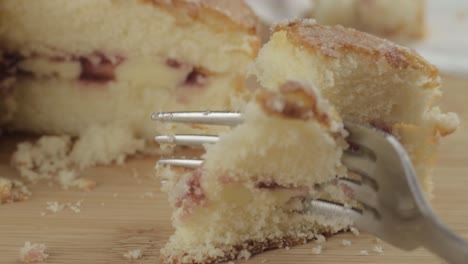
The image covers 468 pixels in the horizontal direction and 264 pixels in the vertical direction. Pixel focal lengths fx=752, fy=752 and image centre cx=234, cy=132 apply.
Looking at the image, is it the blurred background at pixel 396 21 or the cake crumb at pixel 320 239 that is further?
the blurred background at pixel 396 21

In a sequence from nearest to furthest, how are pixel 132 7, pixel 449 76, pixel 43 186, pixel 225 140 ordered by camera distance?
1. pixel 225 140
2. pixel 43 186
3. pixel 132 7
4. pixel 449 76

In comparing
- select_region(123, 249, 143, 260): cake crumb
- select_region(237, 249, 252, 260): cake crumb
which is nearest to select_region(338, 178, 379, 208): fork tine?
select_region(237, 249, 252, 260): cake crumb

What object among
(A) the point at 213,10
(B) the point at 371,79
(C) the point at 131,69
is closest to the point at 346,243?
(B) the point at 371,79

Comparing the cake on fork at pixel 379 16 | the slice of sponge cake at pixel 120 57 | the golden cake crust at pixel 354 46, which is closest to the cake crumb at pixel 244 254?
the golden cake crust at pixel 354 46

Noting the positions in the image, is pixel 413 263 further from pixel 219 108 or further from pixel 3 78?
pixel 3 78

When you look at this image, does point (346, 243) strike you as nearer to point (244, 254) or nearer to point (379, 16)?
point (244, 254)

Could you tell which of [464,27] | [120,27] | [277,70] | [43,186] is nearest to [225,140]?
[277,70]

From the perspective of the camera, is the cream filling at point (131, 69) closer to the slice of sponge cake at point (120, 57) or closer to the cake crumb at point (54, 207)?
the slice of sponge cake at point (120, 57)
